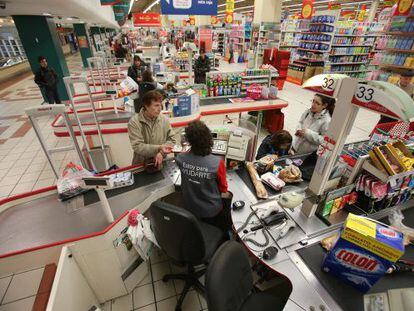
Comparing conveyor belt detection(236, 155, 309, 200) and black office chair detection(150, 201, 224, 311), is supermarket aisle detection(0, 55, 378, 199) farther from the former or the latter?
conveyor belt detection(236, 155, 309, 200)

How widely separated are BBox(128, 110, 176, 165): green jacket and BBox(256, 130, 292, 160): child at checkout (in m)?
1.25

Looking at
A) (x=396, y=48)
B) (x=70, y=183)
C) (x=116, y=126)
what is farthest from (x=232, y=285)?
(x=396, y=48)

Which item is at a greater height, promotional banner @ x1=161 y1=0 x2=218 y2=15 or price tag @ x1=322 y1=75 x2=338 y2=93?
promotional banner @ x1=161 y1=0 x2=218 y2=15

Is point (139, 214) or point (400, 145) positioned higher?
point (400, 145)

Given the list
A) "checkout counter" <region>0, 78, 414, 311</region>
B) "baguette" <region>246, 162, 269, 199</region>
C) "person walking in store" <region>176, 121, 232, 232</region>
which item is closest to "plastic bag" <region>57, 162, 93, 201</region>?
"checkout counter" <region>0, 78, 414, 311</region>

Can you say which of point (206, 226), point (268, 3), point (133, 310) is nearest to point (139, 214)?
point (206, 226)

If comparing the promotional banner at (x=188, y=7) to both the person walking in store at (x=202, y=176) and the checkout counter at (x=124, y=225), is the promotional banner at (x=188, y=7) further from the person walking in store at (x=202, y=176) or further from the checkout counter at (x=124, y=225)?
the person walking in store at (x=202, y=176)

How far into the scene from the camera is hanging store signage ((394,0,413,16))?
5555 mm

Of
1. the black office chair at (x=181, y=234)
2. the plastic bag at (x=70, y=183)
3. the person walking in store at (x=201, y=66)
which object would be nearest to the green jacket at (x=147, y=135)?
the plastic bag at (x=70, y=183)

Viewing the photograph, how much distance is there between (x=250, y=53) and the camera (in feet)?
36.2

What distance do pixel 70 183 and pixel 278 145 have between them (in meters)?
2.44

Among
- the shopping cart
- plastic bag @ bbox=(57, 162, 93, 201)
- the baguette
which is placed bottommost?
the baguette

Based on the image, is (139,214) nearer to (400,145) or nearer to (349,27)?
(400,145)

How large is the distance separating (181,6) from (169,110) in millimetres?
2490
